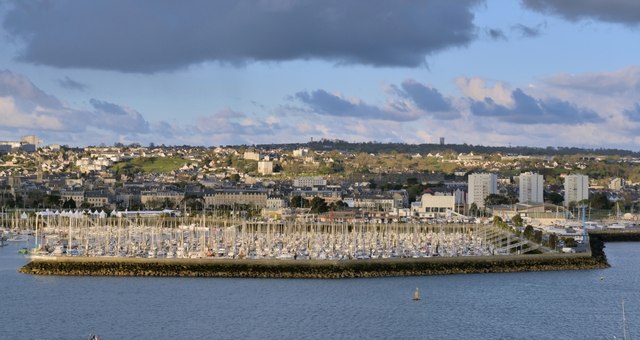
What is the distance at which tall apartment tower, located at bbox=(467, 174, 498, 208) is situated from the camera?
2948 inches

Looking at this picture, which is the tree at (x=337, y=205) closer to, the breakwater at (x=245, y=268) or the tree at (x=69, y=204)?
the tree at (x=69, y=204)

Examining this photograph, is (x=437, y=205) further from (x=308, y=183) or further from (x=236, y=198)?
(x=308, y=183)

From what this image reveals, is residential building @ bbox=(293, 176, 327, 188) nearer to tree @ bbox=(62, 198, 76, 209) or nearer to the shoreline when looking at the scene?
tree @ bbox=(62, 198, 76, 209)

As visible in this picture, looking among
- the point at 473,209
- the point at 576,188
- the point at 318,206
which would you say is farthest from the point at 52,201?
the point at 576,188

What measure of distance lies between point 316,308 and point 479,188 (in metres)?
49.8

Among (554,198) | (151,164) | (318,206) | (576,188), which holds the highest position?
(151,164)

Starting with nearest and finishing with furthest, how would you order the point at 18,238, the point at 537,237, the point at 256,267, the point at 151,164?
1. the point at 256,267
2. the point at 537,237
3. the point at 18,238
4. the point at 151,164

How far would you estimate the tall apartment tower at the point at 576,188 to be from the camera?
249ft

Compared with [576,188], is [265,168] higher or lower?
higher

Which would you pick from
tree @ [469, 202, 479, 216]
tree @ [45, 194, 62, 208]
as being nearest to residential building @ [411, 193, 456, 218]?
tree @ [469, 202, 479, 216]

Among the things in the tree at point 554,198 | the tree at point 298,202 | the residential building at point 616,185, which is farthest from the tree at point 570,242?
the residential building at point 616,185

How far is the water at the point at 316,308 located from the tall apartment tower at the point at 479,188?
132 ft

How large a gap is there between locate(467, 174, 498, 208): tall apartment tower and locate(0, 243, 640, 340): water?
40.3 m

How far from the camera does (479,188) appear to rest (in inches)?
2985
